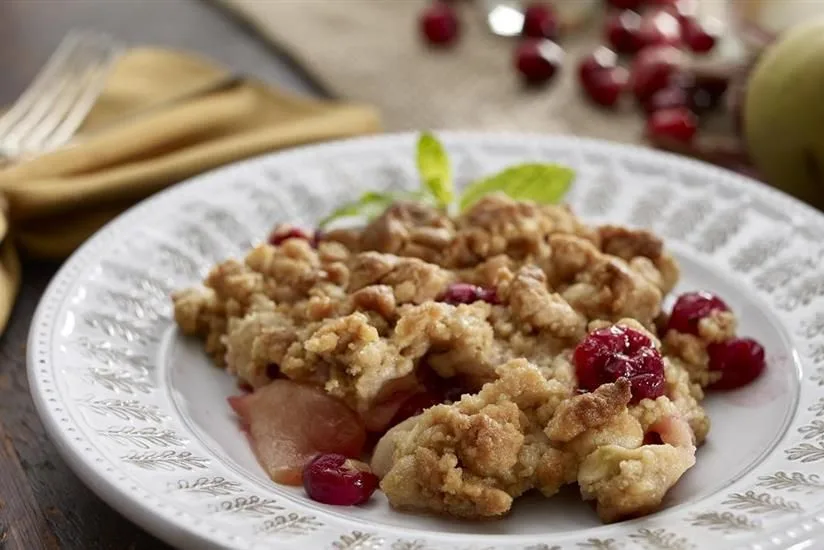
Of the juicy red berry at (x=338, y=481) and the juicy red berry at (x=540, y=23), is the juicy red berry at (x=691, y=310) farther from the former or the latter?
the juicy red berry at (x=540, y=23)

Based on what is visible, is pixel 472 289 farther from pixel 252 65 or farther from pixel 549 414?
pixel 252 65

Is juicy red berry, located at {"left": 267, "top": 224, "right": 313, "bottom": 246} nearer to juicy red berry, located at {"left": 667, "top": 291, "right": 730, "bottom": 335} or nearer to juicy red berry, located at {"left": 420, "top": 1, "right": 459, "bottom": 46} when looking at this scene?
juicy red berry, located at {"left": 667, "top": 291, "right": 730, "bottom": 335}

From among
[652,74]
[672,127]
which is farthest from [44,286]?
[652,74]

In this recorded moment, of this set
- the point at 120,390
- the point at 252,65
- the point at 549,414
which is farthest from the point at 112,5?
the point at 549,414

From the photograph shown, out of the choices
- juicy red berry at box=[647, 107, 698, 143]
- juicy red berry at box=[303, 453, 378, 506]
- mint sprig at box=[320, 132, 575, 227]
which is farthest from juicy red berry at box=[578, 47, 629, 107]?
juicy red berry at box=[303, 453, 378, 506]

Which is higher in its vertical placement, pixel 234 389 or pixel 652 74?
pixel 652 74

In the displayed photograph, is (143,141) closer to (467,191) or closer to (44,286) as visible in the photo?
(44,286)

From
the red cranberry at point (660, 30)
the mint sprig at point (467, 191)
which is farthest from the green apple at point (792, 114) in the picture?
the red cranberry at point (660, 30)
